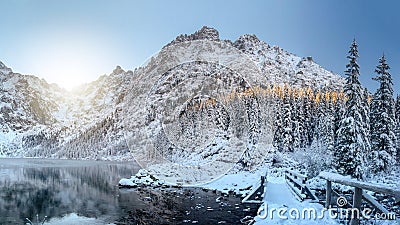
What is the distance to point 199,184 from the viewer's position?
3219 cm

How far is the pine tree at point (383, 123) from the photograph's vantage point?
28.4 metres

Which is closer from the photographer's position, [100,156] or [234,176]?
[234,176]

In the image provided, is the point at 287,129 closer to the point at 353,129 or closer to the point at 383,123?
the point at 383,123

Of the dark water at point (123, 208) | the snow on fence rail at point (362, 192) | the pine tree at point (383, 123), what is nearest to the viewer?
the snow on fence rail at point (362, 192)

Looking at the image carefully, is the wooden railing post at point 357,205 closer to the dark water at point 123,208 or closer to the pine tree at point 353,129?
the dark water at point 123,208

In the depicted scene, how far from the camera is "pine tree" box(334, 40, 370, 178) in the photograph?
25141 millimetres

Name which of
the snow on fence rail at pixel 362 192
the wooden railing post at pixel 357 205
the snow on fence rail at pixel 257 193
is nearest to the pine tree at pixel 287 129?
the snow on fence rail at pixel 257 193

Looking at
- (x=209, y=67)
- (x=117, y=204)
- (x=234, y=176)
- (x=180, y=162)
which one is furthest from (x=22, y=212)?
(x=180, y=162)

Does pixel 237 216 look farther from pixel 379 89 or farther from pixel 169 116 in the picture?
pixel 379 89

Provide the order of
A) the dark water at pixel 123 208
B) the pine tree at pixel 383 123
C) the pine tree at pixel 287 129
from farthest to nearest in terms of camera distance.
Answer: the pine tree at pixel 287 129
the pine tree at pixel 383 123
the dark water at pixel 123 208

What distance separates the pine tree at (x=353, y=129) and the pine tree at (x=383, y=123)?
3.93 meters

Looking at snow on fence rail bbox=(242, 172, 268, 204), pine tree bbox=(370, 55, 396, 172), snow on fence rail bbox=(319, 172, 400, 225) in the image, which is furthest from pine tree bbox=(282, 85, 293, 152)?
snow on fence rail bbox=(319, 172, 400, 225)

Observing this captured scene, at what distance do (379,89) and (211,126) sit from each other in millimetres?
17384

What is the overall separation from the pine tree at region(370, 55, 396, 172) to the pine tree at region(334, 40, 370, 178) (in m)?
3.93
